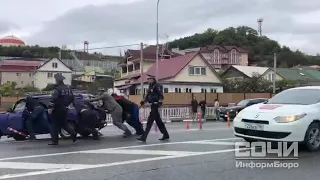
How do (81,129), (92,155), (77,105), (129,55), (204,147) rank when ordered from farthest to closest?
(129,55) < (77,105) < (81,129) < (204,147) < (92,155)

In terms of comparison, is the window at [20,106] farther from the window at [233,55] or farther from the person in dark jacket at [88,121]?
the window at [233,55]

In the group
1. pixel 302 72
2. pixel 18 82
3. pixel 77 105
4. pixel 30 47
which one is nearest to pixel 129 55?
pixel 302 72

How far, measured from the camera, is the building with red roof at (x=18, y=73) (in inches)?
3841

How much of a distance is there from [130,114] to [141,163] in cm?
575

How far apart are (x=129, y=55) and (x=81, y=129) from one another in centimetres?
5417

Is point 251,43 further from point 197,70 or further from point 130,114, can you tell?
point 130,114

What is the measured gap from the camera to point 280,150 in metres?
9.16

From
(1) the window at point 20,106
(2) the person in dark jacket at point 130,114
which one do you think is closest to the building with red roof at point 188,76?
(2) the person in dark jacket at point 130,114

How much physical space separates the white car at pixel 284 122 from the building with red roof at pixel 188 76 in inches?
1626

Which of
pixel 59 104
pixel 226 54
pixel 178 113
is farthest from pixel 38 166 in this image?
pixel 226 54

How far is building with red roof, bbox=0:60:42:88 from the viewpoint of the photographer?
9757 cm

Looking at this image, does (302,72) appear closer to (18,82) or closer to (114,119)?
(18,82)

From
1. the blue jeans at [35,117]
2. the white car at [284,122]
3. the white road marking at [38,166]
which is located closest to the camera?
the white road marking at [38,166]

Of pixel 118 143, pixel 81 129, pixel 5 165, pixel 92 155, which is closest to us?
pixel 5 165
